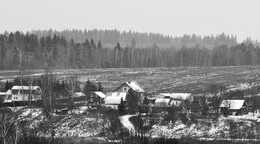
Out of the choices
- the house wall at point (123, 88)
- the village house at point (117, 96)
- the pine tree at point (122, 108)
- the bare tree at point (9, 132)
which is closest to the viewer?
the bare tree at point (9, 132)

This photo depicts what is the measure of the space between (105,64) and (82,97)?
67804 millimetres

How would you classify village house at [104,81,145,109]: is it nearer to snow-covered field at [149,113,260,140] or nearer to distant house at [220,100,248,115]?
distant house at [220,100,248,115]

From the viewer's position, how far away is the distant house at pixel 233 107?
2917 inches

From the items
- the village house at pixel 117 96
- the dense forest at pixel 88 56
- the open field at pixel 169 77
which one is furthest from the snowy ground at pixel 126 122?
the dense forest at pixel 88 56

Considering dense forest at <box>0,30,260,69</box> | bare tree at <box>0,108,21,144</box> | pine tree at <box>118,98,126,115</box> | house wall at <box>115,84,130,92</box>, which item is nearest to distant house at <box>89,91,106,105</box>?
house wall at <box>115,84,130,92</box>

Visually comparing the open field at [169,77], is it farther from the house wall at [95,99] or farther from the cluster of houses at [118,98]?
the house wall at [95,99]

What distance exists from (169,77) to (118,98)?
45.8 m

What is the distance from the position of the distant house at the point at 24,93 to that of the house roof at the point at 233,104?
32236mm

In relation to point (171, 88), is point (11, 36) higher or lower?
higher

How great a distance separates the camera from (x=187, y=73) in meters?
132

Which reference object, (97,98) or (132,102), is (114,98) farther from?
(132,102)

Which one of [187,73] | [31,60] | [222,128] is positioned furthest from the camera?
[31,60]

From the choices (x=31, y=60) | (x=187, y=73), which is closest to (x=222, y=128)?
(x=187, y=73)

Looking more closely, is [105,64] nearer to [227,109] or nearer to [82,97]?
[82,97]
